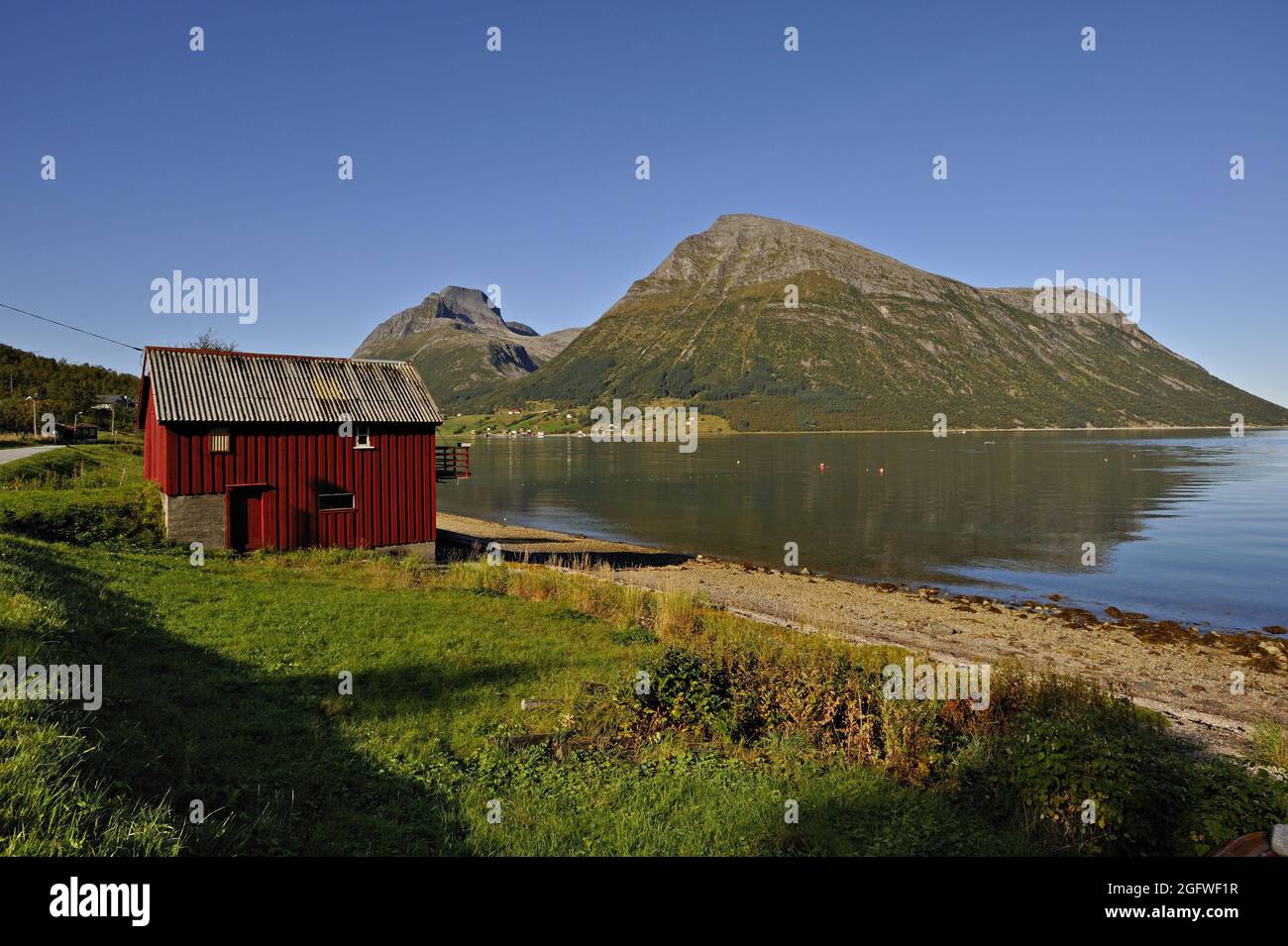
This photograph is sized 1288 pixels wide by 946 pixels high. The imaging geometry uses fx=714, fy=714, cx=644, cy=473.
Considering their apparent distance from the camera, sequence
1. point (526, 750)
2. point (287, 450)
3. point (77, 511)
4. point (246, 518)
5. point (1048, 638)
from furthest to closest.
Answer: point (287, 450) < point (246, 518) < point (77, 511) < point (1048, 638) < point (526, 750)

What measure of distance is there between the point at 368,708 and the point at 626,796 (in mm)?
4980

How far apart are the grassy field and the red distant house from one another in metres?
10.5

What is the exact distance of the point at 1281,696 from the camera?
64.2 feet

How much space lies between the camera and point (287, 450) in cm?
2884

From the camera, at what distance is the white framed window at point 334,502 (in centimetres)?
2941

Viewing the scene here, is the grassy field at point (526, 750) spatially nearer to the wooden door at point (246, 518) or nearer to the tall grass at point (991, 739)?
the tall grass at point (991, 739)

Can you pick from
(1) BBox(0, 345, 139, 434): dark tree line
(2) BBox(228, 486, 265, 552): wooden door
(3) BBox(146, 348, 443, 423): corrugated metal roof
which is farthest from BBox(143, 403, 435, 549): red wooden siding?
(1) BBox(0, 345, 139, 434): dark tree line

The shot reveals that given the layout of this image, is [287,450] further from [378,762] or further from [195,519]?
[378,762]

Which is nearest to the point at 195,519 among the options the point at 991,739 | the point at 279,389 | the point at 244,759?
the point at 279,389

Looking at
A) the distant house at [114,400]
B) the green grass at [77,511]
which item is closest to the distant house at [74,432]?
the distant house at [114,400]

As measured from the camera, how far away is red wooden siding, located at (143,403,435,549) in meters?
27.3

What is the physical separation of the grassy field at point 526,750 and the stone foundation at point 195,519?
32.6 ft

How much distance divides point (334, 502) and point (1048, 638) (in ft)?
91.3
